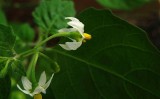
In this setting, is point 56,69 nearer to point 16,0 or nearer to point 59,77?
point 59,77

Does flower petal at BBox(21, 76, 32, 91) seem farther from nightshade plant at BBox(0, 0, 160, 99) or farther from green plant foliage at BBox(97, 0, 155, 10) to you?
green plant foliage at BBox(97, 0, 155, 10)

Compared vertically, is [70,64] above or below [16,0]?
above

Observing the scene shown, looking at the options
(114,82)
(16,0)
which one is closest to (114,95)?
(114,82)

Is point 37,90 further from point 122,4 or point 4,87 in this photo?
point 122,4

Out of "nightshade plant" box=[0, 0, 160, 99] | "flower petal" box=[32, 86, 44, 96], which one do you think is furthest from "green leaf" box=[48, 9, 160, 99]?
"flower petal" box=[32, 86, 44, 96]

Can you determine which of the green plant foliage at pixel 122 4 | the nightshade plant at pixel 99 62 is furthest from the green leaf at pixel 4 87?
the green plant foliage at pixel 122 4

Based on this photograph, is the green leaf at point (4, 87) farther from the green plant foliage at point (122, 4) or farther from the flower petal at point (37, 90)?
the green plant foliage at point (122, 4)
